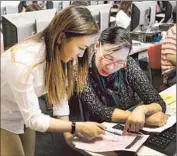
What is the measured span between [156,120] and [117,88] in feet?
0.95

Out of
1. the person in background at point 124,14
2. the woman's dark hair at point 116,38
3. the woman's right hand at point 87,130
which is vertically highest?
the woman's dark hair at point 116,38

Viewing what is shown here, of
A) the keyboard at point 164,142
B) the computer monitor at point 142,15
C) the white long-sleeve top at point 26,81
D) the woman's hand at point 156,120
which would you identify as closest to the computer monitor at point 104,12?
the computer monitor at point 142,15

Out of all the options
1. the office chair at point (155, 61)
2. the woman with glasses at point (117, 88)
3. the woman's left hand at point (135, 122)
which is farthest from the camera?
the office chair at point (155, 61)

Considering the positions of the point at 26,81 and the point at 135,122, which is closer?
the point at 26,81

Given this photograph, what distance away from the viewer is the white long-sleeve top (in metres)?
0.83

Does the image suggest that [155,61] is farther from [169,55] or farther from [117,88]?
[117,88]

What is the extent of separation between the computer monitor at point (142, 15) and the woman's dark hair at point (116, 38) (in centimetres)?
138

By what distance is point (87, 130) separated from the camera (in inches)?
36.6

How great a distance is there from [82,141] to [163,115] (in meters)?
0.40

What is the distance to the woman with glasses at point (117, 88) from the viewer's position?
119 centimetres

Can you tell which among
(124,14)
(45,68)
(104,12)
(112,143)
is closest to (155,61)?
(104,12)

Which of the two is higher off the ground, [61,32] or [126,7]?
[61,32]

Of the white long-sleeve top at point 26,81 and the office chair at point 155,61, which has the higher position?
the white long-sleeve top at point 26,81

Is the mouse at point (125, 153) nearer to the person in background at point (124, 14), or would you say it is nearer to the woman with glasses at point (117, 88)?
the woman with glasses at point (117, 88)
